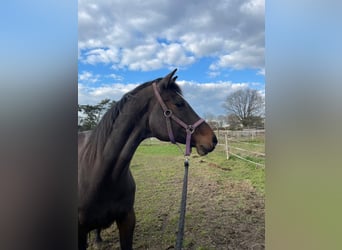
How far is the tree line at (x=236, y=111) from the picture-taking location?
106 centimetres

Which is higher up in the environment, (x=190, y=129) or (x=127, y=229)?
(x=190, y=129)

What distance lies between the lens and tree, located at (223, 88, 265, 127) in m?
1.06

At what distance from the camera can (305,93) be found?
0.67 meters

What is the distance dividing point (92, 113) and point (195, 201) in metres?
0.68

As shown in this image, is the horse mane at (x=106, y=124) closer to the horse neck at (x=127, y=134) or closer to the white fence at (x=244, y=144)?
the horse neck at (x=127, y=134)

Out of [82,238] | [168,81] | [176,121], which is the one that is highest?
[168,81]

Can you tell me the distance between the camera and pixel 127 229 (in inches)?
52.8

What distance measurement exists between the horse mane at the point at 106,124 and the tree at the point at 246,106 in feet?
0.79

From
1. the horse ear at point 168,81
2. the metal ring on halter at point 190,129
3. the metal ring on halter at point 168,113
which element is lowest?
the metal ring on halter at point 190,129

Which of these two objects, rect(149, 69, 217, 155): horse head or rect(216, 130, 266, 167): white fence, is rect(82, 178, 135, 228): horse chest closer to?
rect(149, 69, 217, 155): horse head

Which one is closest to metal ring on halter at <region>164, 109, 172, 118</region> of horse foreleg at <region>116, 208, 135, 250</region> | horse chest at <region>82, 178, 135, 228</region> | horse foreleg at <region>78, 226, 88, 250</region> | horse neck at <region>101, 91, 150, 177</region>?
horse neck at <region>101, 91, 150, 177</region>

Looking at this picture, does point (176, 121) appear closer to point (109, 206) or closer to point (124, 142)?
point (124, 142)

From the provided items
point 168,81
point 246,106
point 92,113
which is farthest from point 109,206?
point 246,106

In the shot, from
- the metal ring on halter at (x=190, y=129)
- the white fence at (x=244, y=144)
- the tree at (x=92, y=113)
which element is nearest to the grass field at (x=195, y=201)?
the white fence at (x=244, y=144)
